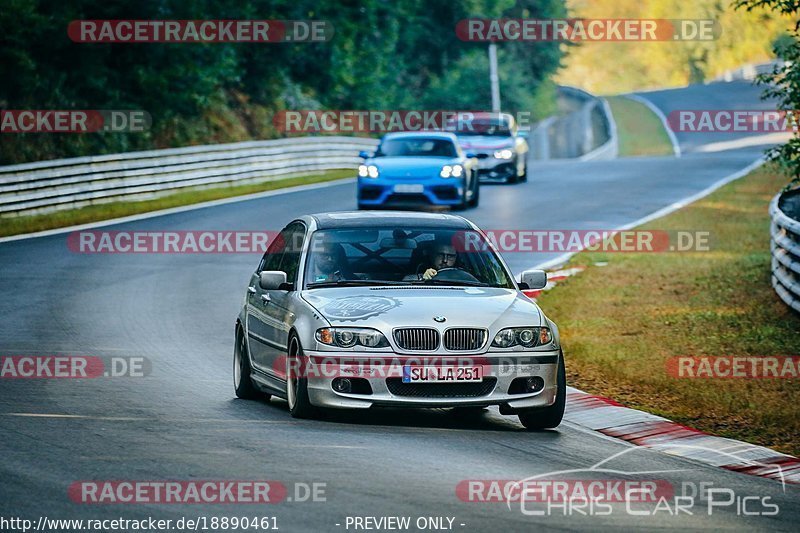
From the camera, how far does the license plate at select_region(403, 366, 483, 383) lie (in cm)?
1038

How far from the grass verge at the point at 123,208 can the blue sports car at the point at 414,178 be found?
502 centimetres

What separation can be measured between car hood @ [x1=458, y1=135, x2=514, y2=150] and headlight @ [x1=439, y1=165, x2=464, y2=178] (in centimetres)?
779

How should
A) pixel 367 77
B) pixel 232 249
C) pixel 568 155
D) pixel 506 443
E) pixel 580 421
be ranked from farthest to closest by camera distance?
pixel 568 155 → pixel 367 77 → pixel 232 249 → pixel 580 421 → pixel 506 443

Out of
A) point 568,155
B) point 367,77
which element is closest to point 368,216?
point 367,77

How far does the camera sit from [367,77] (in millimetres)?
61750

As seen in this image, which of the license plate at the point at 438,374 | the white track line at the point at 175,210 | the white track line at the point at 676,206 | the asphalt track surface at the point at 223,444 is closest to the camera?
the asphalt track surface at the point at 223,444

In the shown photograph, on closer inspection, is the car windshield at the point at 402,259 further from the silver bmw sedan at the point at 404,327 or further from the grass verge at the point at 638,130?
the grass verge at the point at 638,130

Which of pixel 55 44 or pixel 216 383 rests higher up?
pixel 55 44

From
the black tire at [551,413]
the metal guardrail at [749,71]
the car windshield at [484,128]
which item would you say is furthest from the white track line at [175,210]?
the metal guardrail at [749,71]

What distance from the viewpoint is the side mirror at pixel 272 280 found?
11344mm

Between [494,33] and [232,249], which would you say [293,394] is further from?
[494,33]

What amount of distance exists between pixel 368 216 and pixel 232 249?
549 inches

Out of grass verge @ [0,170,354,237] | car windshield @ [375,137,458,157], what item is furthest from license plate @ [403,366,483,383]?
car windshield @ [375,137,458,157]

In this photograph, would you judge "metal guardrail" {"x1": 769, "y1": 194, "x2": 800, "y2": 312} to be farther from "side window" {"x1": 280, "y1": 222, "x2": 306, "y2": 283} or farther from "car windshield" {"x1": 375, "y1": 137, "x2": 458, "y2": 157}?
"car windshield" {"x1": 375, "y1": 137, "x2": 458, "y2": 157}
